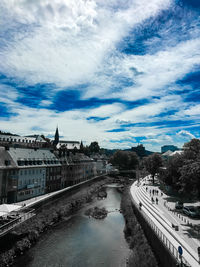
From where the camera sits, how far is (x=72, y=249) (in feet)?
85.4

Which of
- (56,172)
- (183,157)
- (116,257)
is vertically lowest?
(116,257)

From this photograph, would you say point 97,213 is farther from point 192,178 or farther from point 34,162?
point 192,178

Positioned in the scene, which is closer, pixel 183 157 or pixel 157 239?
pixel 157 239

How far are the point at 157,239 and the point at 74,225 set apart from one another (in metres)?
18.1

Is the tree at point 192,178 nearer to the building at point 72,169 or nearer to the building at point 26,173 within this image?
the building at point 26,173

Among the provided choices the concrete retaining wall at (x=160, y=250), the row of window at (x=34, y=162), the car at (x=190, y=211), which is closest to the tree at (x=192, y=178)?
the car at (x=190, y=211)

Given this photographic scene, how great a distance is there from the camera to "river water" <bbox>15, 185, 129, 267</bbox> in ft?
75.3

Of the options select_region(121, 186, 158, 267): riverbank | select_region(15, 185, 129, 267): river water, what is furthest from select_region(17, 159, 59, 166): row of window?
select_region(121, 186, 158, 267): riverbank

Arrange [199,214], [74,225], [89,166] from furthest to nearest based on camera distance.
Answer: [89,166] → [74,225] → [199,214]

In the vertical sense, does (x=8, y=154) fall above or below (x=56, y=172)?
above

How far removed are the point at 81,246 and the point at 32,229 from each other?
8.17 m

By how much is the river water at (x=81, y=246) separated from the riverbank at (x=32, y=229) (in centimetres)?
104

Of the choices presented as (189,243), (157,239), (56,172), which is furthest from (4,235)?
(56,172)

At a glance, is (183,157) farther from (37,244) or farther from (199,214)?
(37,244)
